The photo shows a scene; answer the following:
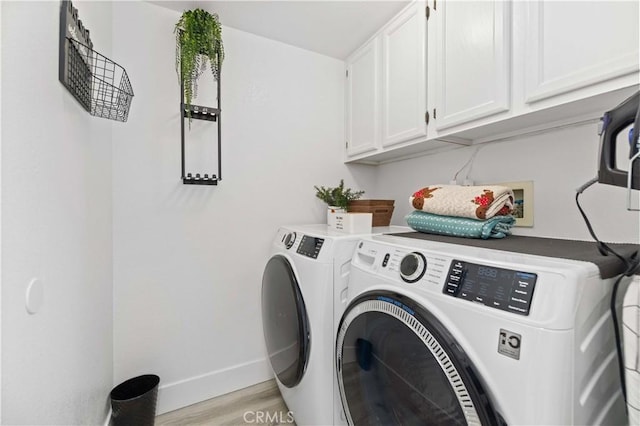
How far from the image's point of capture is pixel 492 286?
63 centimetres

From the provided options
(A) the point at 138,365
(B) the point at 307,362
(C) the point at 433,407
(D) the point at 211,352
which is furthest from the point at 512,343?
(A) the point at 138,365

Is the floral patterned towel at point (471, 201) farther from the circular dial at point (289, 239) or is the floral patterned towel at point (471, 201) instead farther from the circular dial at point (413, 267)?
the circular dial at point (289, 239)

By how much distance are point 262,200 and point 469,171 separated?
122 centimetres

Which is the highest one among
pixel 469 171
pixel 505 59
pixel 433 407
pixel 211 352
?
pixel 505 59

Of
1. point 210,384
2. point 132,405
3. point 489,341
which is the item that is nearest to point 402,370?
point 489,341

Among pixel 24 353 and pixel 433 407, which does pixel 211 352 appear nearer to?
pixel 24 353

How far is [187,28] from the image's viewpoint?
1408mm

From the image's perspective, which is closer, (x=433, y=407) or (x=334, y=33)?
(x=433, y=407)

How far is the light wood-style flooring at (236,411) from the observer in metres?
1.46

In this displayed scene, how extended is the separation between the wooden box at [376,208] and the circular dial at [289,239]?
42 cm

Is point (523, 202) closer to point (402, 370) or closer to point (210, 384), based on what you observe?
point (402, 370)

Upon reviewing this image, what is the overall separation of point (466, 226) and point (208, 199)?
1354 millimetres

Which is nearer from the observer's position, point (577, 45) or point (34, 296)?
point (34, 296)

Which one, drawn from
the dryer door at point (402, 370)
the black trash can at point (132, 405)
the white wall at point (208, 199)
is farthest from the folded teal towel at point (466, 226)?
the black trash can at point (132, 405)
